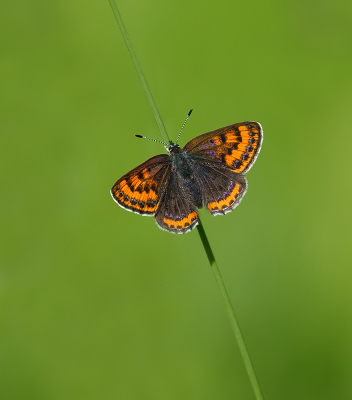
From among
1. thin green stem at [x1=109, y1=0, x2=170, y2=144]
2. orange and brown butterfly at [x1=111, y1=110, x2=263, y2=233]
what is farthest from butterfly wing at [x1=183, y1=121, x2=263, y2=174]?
thin green stem at [x1=109, y1=0, x2=170, y2=144]

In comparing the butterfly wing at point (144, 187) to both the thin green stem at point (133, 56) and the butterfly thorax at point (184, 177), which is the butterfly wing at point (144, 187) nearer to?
the butterfly thorax at point (184, 177)

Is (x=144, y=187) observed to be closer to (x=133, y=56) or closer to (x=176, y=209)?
(x=176, y=209)

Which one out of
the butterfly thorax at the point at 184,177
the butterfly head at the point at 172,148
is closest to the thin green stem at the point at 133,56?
the butterfly head at the point at 172,148

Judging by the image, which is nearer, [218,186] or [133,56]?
[133,56]

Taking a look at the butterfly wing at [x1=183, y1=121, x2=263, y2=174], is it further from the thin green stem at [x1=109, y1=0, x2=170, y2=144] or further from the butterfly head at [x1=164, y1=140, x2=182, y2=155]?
the thin green stem at [x1=109, y1=0, x2=170, y2=144]

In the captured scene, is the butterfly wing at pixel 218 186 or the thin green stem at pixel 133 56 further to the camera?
the butterfly wing at pixel 218 186

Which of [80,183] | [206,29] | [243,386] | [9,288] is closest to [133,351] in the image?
[243,386]

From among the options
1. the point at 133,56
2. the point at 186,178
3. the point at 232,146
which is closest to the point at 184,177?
the point at 186,178
